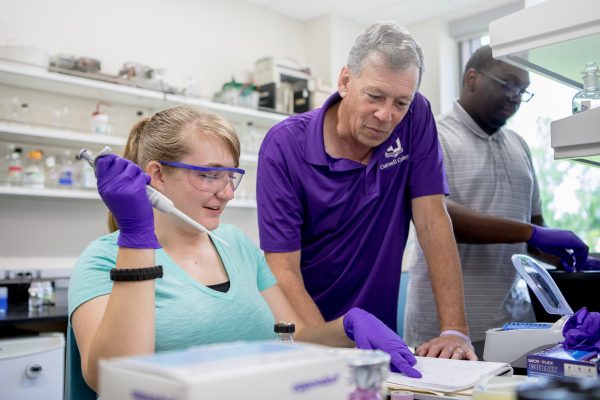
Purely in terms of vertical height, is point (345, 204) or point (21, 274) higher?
point (345, 204)

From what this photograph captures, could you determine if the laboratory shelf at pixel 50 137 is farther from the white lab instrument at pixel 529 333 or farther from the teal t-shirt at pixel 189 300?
the white lab instrument at pixel 529 333

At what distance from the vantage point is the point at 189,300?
1195 mm

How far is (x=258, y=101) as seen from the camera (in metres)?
4.21

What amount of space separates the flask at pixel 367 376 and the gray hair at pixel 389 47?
3.32 ft

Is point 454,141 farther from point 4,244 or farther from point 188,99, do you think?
point 4,244

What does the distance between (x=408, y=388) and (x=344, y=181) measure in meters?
0.83

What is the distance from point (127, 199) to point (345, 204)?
85cm

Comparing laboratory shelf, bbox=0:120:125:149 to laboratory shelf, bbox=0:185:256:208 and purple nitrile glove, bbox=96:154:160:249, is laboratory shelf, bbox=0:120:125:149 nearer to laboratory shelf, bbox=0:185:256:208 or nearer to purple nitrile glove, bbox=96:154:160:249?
laboratory shelf, bbox=0:185:256:208

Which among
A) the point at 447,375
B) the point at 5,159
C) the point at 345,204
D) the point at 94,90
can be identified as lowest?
the point at 447,375

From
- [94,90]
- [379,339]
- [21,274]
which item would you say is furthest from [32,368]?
[379,339]

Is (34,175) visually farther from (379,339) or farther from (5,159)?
(379,339)

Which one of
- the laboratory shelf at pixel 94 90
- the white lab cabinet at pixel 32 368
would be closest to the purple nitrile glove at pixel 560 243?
the white lab cabinet at pixel 32 368

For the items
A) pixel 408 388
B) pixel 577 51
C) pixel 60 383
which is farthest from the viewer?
pixel 60 383

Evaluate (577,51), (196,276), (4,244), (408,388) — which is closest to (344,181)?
(196,276)
